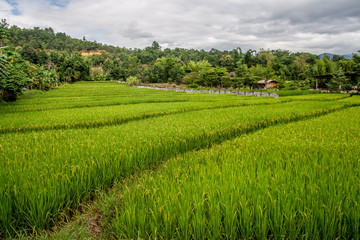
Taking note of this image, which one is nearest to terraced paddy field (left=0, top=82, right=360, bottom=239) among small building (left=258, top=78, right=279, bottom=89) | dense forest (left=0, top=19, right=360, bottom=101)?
dense forest (left=0, top=19, right=360, bottom=101)

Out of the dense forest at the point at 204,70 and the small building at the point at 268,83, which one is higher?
the dense forest at the point at 204,70

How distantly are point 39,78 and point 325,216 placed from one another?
4179 cm

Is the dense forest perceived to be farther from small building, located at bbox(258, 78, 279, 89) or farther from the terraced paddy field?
the terraced paddy field

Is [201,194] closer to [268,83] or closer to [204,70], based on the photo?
[204,70]

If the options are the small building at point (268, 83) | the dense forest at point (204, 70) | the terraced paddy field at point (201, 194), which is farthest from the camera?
the small building at point (268, 83)

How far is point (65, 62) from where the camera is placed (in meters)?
69.2

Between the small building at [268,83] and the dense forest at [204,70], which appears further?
the small building at [268,83]

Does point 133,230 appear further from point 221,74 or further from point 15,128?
point 221,74

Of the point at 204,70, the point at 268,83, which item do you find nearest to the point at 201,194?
the point at 204,70

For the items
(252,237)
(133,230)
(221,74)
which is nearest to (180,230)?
(133,230)

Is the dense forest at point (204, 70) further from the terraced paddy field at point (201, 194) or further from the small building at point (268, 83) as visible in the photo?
the terraced paddy field at point (201, 194)

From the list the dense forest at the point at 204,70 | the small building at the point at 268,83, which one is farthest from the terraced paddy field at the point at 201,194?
the small building at the point at 268,83

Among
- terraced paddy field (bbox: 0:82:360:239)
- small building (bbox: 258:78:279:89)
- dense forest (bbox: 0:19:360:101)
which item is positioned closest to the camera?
terraced paddy field (bbox: 0:82:360:239)

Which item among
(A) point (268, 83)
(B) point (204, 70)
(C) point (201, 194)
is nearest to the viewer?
(C) point (201, 194)
